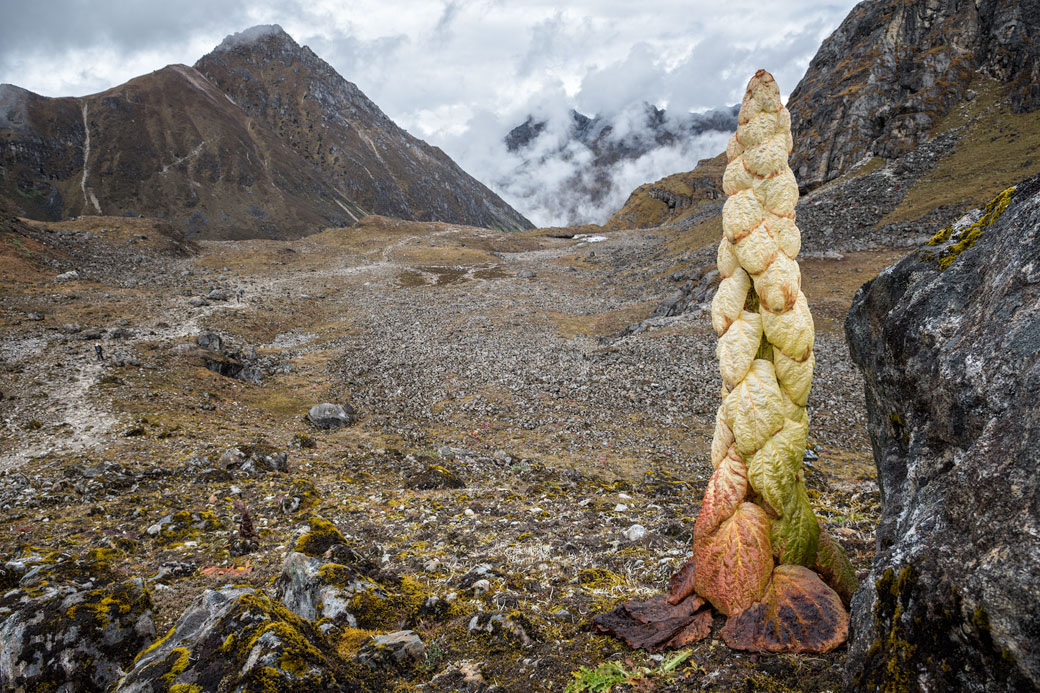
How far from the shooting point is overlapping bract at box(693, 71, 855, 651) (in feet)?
13.2

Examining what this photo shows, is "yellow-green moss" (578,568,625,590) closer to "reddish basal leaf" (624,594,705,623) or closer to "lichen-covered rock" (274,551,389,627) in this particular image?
"reddish basal leaf" (624,594,705,623)

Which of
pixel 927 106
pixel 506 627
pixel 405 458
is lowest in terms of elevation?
pixel 405 458

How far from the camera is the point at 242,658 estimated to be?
3572mm

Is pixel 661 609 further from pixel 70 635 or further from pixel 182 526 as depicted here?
pixel 182 526

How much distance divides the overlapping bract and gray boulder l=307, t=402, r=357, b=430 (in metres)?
17.8

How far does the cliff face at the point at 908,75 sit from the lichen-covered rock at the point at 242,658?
65.5m

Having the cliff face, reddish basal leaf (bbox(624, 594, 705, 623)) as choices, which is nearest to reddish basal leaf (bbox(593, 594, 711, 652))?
reddish basal leaf (bbox(624, 594, 705, 623))

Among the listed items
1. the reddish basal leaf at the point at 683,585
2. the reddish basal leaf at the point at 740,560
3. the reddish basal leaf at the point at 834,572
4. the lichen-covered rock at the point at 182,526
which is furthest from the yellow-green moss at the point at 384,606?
the lichen-covered rock at the point at 182,526

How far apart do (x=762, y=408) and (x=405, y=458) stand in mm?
13713

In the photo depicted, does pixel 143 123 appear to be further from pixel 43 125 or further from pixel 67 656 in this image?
pixel 67 656

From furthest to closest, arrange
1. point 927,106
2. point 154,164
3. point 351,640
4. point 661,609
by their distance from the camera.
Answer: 1. point 154,164
2. point 927,106
3. point 351,640
4. point 661,609

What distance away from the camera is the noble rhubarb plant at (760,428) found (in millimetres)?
3994

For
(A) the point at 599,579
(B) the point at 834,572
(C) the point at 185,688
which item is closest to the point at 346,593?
(C) the point at 185,688

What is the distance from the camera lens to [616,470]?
51.2 feet
